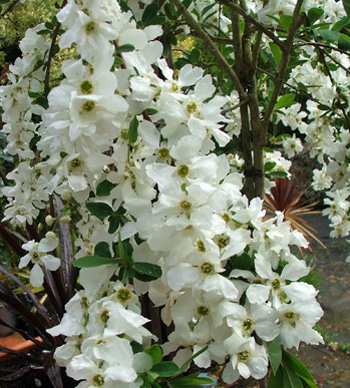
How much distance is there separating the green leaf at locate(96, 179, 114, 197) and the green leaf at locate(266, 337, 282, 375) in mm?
356

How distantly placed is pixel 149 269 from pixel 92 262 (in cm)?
8

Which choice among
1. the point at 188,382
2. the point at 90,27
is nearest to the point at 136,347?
the point at 188,382

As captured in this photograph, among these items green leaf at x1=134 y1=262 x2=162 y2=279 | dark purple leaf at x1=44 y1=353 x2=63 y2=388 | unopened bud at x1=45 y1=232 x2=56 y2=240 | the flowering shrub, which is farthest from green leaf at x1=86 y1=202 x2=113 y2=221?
dark purple leaf at x1=44 y1=353 x2=63 y2=388

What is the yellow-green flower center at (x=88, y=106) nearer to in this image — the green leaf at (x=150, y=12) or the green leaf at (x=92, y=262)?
the green leaf at (x=92, y=262)

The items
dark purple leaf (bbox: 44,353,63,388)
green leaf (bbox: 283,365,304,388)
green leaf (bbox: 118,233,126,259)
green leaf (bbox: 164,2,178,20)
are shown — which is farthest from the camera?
dark purple leaf (bbox: 44,353,63,388)

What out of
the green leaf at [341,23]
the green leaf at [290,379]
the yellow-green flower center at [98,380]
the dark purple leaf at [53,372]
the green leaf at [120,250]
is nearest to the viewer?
the yellow-green flower center at [98,380]

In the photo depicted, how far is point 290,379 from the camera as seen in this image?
0.79 m

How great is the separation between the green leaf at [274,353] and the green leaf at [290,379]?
0.07m

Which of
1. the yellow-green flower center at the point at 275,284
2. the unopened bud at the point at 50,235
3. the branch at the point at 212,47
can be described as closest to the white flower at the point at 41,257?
the unopened bud at the point at 50,235

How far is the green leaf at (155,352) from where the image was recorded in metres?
0.66

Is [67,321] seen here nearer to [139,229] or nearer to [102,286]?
[102,286]

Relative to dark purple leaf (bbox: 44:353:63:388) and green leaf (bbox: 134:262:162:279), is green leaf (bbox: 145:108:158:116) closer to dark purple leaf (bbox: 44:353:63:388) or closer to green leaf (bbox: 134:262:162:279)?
green leaf (bbox: 134:262:162:279)

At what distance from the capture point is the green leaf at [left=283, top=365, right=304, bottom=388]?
2.58 feet

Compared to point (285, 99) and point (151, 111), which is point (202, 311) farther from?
point (285, 99)
